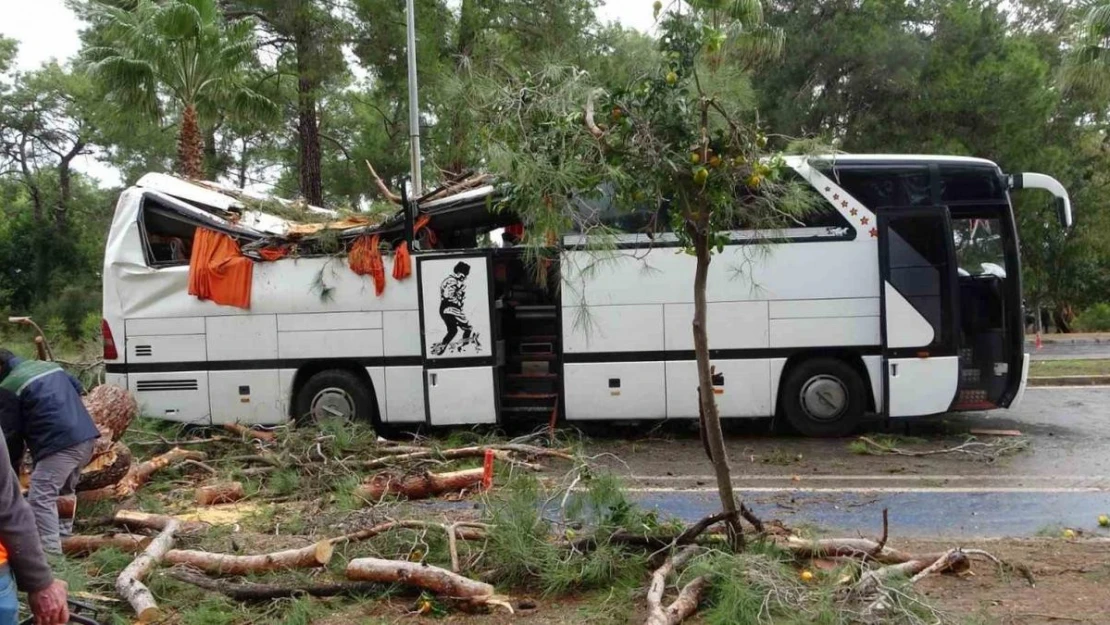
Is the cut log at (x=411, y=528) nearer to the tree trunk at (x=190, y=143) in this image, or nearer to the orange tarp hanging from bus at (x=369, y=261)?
the orange tarp hanging from bus at (x=369, y=261)

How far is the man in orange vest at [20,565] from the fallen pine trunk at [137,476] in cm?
428

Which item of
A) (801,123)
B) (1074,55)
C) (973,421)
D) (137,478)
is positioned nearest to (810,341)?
(973,421)

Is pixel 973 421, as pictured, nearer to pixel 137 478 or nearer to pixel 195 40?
pixel 137 478

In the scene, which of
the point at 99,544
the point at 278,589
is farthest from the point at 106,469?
the point at 278,589

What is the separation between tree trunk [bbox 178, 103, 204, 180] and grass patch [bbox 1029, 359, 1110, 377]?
1643 cm

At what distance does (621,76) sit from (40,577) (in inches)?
141

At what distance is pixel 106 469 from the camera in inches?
289

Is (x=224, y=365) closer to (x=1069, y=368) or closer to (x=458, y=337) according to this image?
(x=458, y=337)

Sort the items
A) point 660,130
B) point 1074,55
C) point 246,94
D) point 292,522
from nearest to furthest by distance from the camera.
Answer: point 660,130, point 292,522, point 1074,55, point 246,94

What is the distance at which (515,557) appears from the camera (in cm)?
545

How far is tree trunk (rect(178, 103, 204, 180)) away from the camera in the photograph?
19562 millimetres

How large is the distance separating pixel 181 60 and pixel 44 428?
1561cm

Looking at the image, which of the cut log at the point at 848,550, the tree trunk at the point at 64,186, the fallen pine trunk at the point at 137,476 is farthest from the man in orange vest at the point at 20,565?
the tree trunk at the point at 64,186

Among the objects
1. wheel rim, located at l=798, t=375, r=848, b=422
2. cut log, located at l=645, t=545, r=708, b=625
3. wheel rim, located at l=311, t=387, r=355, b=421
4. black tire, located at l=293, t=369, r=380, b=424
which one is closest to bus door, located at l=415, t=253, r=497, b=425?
black tire, located at l=293, t=369, r=380, b=424
